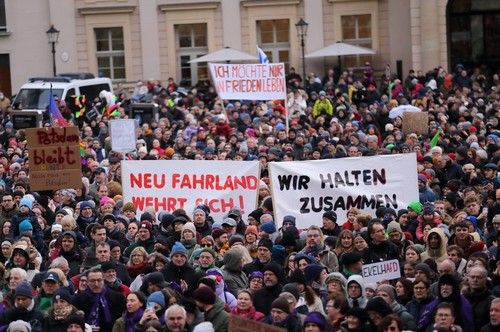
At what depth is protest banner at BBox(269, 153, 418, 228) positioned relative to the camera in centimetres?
1953

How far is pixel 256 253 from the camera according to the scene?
53.9ft

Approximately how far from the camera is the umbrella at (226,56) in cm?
4412

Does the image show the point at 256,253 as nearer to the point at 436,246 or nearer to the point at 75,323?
the point at 436,246

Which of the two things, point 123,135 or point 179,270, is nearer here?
point 179,270

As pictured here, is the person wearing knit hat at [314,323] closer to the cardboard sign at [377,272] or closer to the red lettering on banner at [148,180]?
the cardboard sign at [377,272]

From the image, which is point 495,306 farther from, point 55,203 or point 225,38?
point 225,38

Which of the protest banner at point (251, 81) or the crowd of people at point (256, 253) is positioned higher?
the protest banner at point (251, 81)

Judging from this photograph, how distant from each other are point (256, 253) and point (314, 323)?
4503 mm

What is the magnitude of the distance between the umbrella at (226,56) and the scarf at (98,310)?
3036 cm

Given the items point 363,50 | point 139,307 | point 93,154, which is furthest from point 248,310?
point 363,50

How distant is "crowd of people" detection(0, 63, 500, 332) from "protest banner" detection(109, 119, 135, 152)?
0.80 ft

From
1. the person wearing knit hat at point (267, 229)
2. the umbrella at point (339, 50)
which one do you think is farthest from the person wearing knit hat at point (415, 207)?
the umbrella at point (339, 50)

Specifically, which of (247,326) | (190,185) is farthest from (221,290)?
(190,185)

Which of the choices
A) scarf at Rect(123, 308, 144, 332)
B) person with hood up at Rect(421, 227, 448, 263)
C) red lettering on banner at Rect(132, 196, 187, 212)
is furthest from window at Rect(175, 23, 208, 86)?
scarf at Rect(123, 308, 144, 332)
